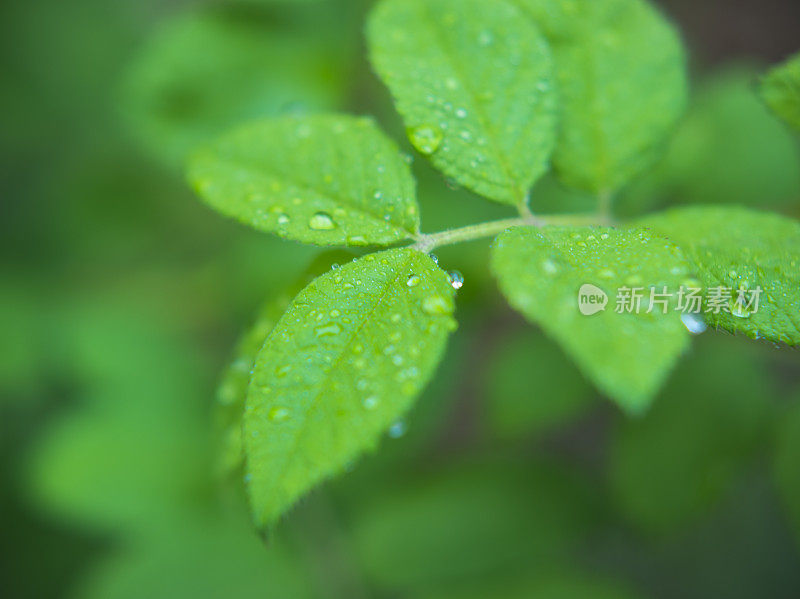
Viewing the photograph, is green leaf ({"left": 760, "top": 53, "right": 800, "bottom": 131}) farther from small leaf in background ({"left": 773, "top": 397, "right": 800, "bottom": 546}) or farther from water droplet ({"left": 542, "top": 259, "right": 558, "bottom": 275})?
small leaf in background ({"left": 773, "top": 397, "right": 800, "bottom": 546})

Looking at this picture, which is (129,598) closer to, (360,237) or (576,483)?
(576,483)

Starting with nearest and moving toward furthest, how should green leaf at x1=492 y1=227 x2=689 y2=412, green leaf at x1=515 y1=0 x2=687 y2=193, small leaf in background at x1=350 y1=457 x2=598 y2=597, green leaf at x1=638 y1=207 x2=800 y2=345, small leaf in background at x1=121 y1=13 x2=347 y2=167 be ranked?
green leaf at x1=492 y1=227 x2=689 y2=412
green leaf at x1=638 y1=207 x2=800 y2=345
green leaf at x1=515 y1=0 x2=687 y2=193
small leaf in background at x1=350 y1=457 x2=598 y2=597
small leaf in background at x1=121 y1=13 x2=347 y2=167

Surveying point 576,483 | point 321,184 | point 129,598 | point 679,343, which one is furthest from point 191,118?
point 679,343

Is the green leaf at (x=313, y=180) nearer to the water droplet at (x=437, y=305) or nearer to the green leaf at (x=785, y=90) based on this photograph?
the water droplet at (x=437, y=305)

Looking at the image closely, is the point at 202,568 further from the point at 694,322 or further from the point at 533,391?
the point at 694,322

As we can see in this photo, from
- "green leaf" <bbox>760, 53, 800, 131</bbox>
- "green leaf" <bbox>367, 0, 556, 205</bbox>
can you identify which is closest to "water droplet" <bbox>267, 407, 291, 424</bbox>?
"green leaf" <bbox>367, 0, 556, 205</bbox>
